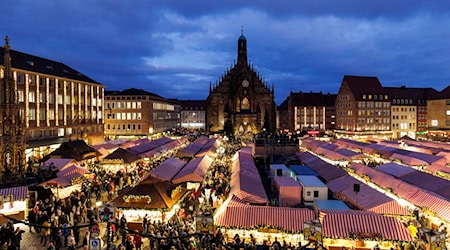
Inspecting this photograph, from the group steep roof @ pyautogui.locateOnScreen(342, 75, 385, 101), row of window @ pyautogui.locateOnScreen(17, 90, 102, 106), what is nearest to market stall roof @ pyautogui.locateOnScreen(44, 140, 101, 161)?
row of window @ pyautogui.locateOnScreen(17, 90, 102, 106)

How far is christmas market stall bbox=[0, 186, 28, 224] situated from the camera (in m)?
14.2

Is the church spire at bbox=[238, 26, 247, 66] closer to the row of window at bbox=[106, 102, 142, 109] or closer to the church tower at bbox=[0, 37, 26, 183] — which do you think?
the row of window at bbox=[106, 102, 142, 109]

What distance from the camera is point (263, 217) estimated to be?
13164mm

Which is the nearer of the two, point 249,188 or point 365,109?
point 249,188

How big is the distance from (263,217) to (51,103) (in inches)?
1447

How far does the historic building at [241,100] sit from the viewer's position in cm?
7844

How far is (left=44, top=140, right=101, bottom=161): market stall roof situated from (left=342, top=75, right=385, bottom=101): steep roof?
6029cm

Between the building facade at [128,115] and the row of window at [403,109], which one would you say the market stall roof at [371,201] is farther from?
the row of window at [403,109]

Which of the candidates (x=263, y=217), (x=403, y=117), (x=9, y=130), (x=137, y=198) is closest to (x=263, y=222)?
(x=263, y=217)

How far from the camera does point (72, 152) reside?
27359 millimetres

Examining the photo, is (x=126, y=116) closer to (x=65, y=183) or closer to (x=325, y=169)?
(x=65, y=183)

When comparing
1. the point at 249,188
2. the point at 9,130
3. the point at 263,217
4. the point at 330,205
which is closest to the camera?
the point at 263,217

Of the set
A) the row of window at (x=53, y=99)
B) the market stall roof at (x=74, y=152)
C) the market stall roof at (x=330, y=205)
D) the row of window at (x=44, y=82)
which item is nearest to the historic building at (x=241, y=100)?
the row of window at (x=53, y=99)

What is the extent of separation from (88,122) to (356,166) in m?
39.8
